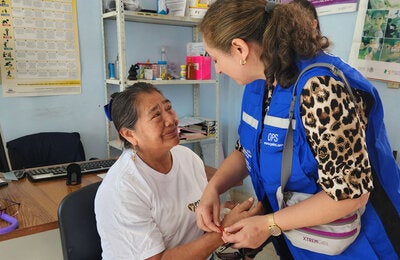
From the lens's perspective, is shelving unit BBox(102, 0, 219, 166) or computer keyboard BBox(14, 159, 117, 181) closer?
computer keyboard BBox(14, 159, 117, 181)

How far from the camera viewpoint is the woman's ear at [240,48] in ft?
2.82

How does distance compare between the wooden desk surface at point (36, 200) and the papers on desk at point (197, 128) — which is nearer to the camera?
the wooden desk surface at point (36, 200)

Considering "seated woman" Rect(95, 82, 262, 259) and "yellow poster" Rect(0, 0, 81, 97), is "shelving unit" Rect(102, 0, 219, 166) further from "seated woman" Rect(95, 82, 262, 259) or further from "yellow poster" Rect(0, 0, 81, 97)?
"seated woman" Rect(95, 82, 262, 259)

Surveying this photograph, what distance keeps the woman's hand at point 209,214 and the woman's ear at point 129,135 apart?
366 mm

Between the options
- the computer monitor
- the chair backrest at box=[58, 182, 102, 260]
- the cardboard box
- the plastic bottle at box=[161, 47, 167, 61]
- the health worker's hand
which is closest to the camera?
the health worker's hand

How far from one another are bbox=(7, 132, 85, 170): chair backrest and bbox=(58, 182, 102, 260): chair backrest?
1305mm

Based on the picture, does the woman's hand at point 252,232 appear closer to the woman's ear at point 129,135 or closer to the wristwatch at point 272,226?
the wristwatch at point 272,226

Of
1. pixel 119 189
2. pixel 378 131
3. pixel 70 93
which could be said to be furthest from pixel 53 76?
pixel 378 131

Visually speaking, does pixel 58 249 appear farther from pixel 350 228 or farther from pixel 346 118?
pixel 346 118

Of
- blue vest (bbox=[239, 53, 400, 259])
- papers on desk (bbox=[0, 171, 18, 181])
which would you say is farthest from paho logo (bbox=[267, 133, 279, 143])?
papers on desk (bbox=[0, 171, 18, 181])

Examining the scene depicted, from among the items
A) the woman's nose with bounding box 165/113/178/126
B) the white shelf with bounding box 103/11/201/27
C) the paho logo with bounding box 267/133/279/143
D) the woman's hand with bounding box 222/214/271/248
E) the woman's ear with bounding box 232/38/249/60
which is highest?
the white shelf with bounding box 103/11/201/27

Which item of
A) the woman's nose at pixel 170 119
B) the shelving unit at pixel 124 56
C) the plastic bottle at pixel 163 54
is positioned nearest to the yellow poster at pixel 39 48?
the shelving unit at pixel 124 56

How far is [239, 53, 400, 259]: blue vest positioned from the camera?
2.74ft

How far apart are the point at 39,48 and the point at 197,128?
140 centimetres
